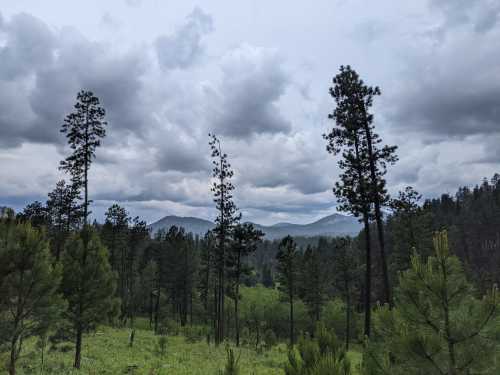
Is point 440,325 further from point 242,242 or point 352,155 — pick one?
point 242,242

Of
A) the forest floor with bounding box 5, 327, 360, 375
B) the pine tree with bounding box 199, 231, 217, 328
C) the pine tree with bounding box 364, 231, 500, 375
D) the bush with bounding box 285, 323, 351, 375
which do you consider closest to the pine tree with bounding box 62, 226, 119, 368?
the forest floor with bounding box 5, 327, 360, 375

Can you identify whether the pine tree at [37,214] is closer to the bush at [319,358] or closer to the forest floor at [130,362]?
the forest floor at [130,362]

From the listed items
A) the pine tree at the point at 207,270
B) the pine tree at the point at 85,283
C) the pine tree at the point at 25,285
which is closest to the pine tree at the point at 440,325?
the pine tree at the point at 25,285

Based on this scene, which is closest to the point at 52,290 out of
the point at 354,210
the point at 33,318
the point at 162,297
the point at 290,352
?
the point at 33,318

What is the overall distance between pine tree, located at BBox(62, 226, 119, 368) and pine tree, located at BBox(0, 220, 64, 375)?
4.88 metres

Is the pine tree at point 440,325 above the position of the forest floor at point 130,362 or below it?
above

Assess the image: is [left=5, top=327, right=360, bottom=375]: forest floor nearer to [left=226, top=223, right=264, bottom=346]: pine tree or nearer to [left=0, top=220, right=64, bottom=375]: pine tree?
[left=0, top=220, right=64, bottom=375]: pine tree

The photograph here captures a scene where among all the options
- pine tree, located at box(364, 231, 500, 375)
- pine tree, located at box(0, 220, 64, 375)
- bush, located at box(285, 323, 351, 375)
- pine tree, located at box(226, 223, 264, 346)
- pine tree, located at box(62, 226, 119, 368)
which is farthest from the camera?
pine tree, located at box(226, 223, 264, 346)

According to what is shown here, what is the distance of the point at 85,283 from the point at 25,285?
225 inches

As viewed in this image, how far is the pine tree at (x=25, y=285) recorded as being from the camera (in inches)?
442

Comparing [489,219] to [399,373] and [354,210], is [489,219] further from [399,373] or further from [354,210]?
[399,373]

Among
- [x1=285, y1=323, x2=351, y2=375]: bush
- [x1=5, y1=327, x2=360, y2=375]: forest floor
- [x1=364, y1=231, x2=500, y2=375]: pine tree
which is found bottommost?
[x1=5, y1=327, x2=360, y2=375]: forest floor

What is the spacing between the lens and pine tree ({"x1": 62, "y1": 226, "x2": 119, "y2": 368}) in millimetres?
16953

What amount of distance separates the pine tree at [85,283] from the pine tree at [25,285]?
488cm
